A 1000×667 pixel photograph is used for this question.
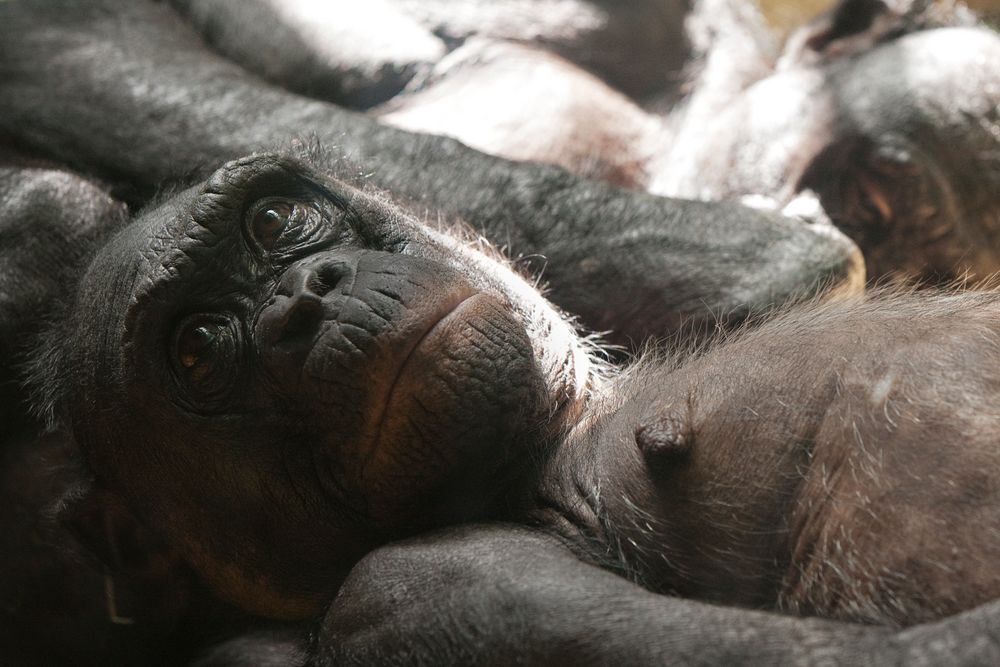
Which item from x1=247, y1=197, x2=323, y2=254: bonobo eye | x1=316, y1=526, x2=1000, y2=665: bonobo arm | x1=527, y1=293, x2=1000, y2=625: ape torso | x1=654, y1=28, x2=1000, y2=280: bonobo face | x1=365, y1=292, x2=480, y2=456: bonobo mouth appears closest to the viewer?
x1=316, y1=526, x2=1000, y2=665: bonobo arm

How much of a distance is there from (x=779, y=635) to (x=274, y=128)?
2.73 metres

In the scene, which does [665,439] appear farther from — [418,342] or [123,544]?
[123,544]

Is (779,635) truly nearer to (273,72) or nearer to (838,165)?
(838,165)

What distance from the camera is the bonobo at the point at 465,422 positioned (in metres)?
1.68

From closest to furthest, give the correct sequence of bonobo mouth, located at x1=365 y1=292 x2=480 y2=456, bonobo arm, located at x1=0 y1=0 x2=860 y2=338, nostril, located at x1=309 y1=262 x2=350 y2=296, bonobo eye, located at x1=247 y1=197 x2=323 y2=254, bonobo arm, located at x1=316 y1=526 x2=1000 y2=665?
1. bonobo arm, located at x1=316 y1=526 x2=1000 y2=665
2. bonobo mouth, located at x1=365 y1=292 x2=480 y2=456
3. nostril, located at x1=309 y1=262 x2=350 y2=296
4. bonobo eye, located at x1=247 y1=197 x2=323 y2=254
5. bonobo arm, located at x1=0 y1=0 x2=860 y2=338

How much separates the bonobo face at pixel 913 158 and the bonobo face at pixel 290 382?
1939 millimetres

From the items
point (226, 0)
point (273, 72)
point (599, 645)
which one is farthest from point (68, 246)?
point (599, 645)

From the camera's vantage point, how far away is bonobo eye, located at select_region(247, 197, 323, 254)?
2281 millimetres

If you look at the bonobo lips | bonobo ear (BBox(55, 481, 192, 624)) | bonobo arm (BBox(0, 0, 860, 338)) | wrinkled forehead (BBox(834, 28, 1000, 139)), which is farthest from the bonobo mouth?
wrinkled forehead (BBox(834, 28, 1000, 139))

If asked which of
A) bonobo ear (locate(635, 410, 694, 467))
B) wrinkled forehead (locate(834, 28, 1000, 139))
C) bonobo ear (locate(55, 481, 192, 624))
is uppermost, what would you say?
wrinkled forehead (locate(834, 28, 1000, 139))

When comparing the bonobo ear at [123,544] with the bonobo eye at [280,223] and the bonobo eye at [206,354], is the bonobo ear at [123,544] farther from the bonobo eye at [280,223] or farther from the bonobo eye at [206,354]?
the bonobo eye at [280,223]

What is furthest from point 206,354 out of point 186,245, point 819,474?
point 819,474

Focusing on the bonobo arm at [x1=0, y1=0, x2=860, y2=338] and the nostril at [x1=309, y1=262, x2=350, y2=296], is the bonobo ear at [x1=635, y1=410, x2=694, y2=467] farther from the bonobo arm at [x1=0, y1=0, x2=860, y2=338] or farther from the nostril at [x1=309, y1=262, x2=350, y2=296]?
the bonobo arm at [x1=0, y1=0, x2=860, y2=338]

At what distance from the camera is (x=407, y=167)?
11.3 feet
